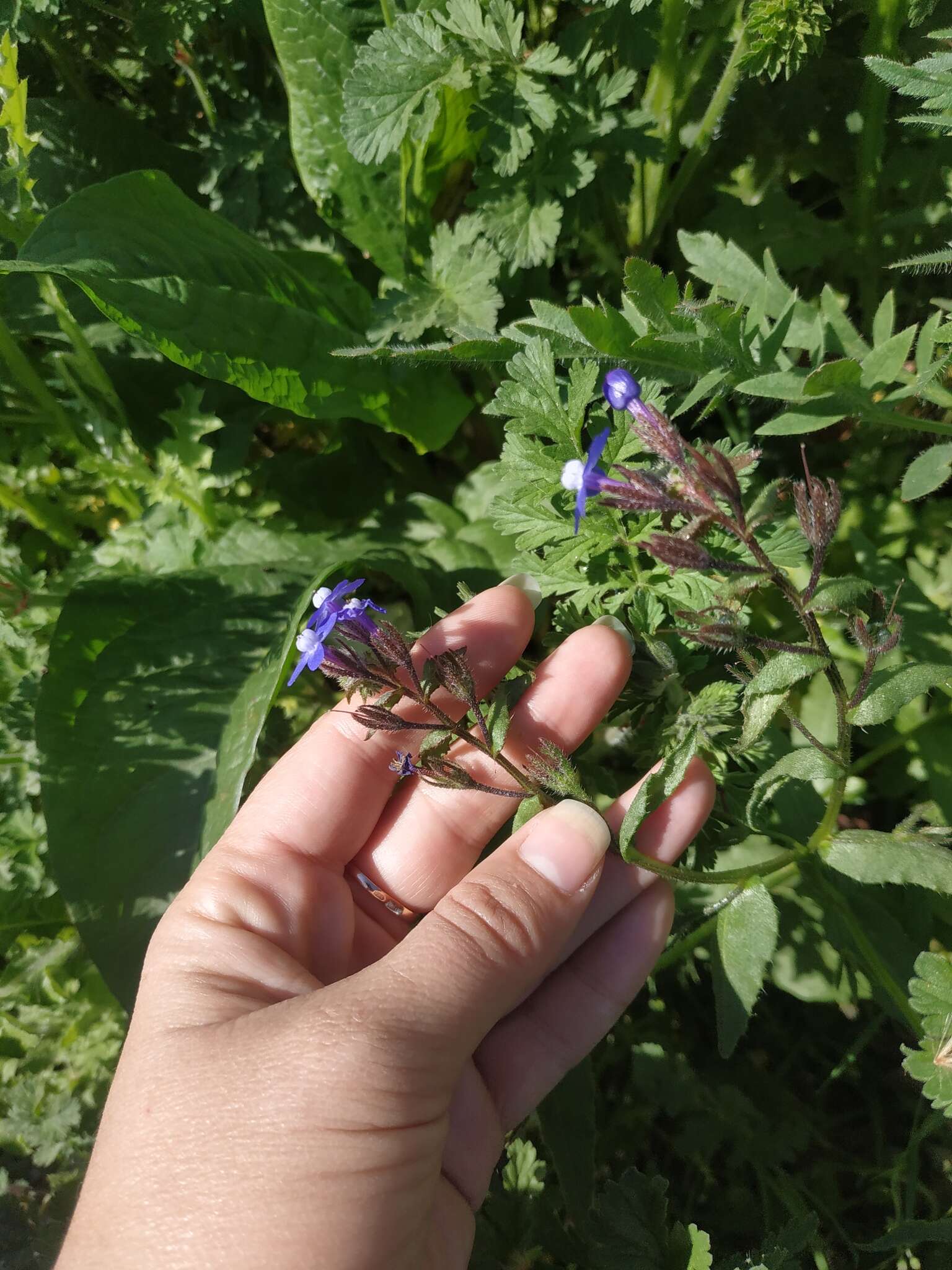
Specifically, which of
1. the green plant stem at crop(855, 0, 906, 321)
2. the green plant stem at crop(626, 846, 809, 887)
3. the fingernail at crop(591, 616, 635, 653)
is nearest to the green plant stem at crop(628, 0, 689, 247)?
the green plant stem at crop(855, 0, 906, 321)

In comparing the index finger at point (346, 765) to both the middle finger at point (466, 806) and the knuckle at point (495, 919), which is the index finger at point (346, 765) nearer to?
the middle finger at point (466, 806)

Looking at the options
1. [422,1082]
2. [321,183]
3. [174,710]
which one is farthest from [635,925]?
[321,183]

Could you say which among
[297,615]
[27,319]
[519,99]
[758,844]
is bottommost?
[758,844]

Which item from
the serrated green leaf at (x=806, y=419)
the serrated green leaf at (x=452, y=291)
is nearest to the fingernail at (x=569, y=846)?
the serrated green leaf at (x=806, y=419)

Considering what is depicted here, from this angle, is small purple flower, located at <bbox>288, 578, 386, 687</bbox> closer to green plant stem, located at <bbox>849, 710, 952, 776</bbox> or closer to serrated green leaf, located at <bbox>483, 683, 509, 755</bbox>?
serrated green leaf, located at <bbox>483, 683, 509, 755</bbox>

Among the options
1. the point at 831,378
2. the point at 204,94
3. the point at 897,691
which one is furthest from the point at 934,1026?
the point at 204,94

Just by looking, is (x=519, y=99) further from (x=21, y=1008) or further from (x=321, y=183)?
(x=21, y=1008)

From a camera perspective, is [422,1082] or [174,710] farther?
[174,710]
